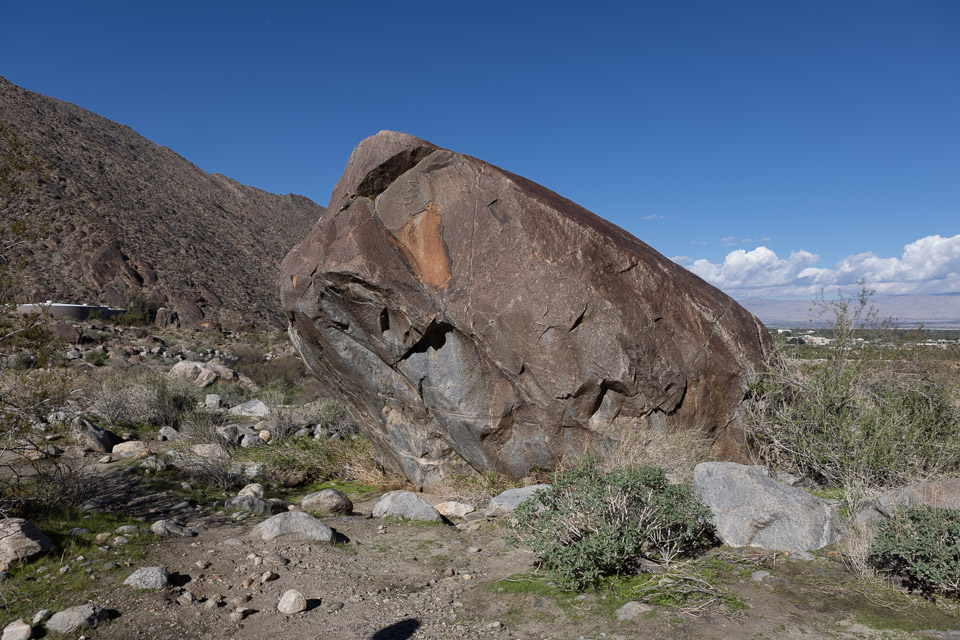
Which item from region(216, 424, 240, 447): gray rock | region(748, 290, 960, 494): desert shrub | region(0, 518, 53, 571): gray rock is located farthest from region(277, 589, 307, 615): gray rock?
region(216, 424, 240, 447): gray rock

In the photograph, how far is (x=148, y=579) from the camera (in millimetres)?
4457

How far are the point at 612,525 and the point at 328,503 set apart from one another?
3.74 metres

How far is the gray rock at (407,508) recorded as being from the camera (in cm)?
661

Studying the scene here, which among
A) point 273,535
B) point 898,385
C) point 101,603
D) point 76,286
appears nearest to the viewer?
point 101,603

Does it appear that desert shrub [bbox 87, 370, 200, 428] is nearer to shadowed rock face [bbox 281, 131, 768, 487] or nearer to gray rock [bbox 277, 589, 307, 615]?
shadowed rock face [bbox 281, 131, 768, 487]

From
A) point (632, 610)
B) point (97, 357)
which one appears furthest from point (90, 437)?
point (97, 357)

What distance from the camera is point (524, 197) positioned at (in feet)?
21.8

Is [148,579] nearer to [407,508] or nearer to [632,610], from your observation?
[407,508]

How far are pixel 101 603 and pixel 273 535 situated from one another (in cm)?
162

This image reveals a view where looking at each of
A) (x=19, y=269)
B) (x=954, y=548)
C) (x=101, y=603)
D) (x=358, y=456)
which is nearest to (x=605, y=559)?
(x=954, y=548)

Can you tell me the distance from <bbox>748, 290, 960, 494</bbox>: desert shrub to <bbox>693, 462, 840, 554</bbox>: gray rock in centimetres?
102

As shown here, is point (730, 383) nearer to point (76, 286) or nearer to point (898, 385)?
point (898, 385)

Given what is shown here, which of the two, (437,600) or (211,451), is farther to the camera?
(211,451)

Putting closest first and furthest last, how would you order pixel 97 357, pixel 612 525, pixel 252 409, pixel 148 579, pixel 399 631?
pixel 399 631 < pixel 148 579 < pixel 612 525 < pixel 252 409 < pixel 97 357
